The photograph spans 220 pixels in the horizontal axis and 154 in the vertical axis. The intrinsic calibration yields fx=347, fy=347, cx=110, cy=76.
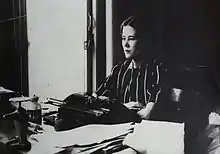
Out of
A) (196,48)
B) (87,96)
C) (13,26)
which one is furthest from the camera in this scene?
(13,26)

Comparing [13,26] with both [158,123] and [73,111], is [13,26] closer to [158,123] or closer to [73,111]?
[73,111]

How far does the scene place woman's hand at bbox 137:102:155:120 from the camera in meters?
0.99

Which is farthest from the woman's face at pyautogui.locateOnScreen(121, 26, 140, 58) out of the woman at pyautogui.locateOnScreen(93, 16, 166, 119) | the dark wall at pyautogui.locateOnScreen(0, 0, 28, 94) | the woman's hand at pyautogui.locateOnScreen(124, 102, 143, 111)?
the dark wall at pyautogui.locateOnScreen(0, 0, 28, 94)

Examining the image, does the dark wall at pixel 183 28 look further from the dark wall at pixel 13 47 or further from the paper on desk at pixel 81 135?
the dark wall at pixel 13 47

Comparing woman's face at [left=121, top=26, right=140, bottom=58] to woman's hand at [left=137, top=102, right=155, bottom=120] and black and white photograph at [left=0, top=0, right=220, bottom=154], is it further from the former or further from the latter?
woman's hand at [left=137, top=102, right=155, bottom=120]

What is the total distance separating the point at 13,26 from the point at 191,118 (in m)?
0.69

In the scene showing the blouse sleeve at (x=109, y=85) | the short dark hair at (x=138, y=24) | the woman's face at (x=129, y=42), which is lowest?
the blouse sleeve at (x=109, y=85)

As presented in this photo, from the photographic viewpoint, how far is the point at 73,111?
1.12 meters

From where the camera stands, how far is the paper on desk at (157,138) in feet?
3.17

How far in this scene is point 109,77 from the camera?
41.5 inches

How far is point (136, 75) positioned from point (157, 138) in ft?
0.63

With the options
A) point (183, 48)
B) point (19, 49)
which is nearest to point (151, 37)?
point (183, 48)

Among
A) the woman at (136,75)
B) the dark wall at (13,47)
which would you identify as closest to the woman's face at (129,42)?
the woman at (136,75)

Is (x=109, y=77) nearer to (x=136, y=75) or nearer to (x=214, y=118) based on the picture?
(x=136, y=75)
